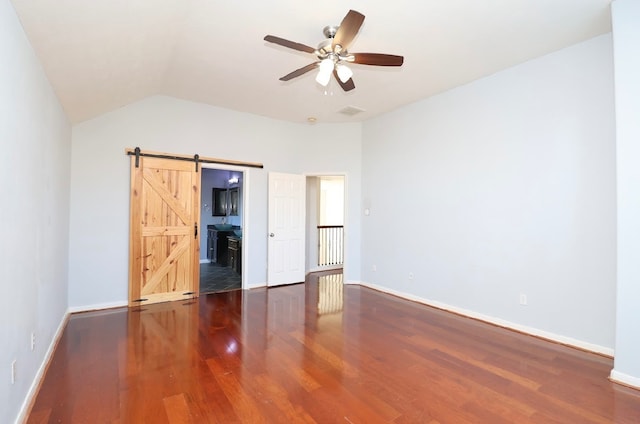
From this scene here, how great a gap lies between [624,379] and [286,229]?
4.56 meters

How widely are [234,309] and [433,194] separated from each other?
3.28 metres

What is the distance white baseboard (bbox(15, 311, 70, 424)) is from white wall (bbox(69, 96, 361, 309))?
915mm

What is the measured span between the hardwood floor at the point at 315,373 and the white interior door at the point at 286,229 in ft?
5.31

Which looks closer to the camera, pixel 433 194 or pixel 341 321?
pixel 341 321

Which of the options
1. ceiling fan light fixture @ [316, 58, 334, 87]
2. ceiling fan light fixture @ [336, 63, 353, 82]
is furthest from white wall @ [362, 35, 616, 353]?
ceiling fan light fixture @ [316, 58, 334, 87]

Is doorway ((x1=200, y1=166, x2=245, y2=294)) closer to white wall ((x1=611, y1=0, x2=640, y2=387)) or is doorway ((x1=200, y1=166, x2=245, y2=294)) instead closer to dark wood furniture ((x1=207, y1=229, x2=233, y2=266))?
dark wood furniture ((x1=207, y1=229, x2=233, y2=266))

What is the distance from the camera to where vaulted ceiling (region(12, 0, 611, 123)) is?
7.38ft

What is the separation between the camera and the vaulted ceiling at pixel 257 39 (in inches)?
88.5

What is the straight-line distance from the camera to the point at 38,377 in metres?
2.32

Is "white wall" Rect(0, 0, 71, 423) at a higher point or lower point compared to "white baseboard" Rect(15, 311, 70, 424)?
higher

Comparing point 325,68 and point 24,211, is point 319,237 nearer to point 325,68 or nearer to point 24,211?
point 325,68

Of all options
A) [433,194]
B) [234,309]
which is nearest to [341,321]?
[234,309]

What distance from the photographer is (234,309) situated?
4.16 metres

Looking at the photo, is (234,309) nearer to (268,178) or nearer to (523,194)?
(268,178)
